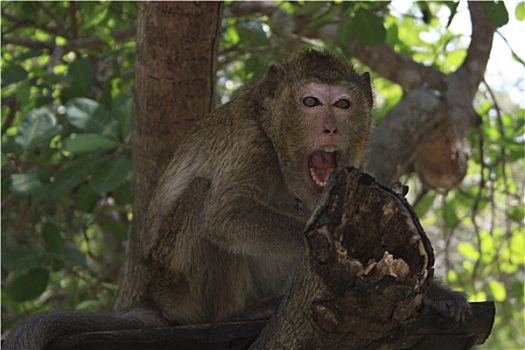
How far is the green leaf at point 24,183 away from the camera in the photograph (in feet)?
16.2

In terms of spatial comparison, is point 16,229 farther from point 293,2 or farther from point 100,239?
point 293,2

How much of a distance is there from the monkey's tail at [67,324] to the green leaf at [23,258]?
141 centimetres

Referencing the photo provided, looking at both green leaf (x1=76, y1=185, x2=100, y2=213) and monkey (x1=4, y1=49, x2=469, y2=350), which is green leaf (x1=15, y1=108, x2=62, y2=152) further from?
monkey (x1=4, y1=49, x2=469, y2=350)

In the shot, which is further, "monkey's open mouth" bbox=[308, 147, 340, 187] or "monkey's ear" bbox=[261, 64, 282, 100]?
"monkey's ear" bbox=[261, 64, 282, 100]

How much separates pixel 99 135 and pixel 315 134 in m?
1.69

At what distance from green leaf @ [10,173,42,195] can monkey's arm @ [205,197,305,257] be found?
5.34 ft

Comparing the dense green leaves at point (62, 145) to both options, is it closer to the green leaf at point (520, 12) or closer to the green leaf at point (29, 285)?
the green leaf at point (29, 285)

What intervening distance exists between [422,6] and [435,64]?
4.09 ft

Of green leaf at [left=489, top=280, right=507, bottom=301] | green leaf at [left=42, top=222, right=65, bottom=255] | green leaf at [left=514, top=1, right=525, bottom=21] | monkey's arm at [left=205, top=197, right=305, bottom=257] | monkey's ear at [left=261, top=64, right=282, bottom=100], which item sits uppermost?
green leaf at [left=514, top=1, right=525, bottom=21]

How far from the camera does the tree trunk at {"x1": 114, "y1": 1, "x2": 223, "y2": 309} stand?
466 cm

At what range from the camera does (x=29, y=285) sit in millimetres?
5039

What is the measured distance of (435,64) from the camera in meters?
7.14

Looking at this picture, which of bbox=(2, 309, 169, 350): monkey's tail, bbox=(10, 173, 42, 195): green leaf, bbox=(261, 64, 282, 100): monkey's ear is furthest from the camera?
bbox=(10, 173, 42, 195): green leaf

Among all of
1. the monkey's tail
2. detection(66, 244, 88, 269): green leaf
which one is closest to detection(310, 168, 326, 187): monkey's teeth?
the monkey's tail
